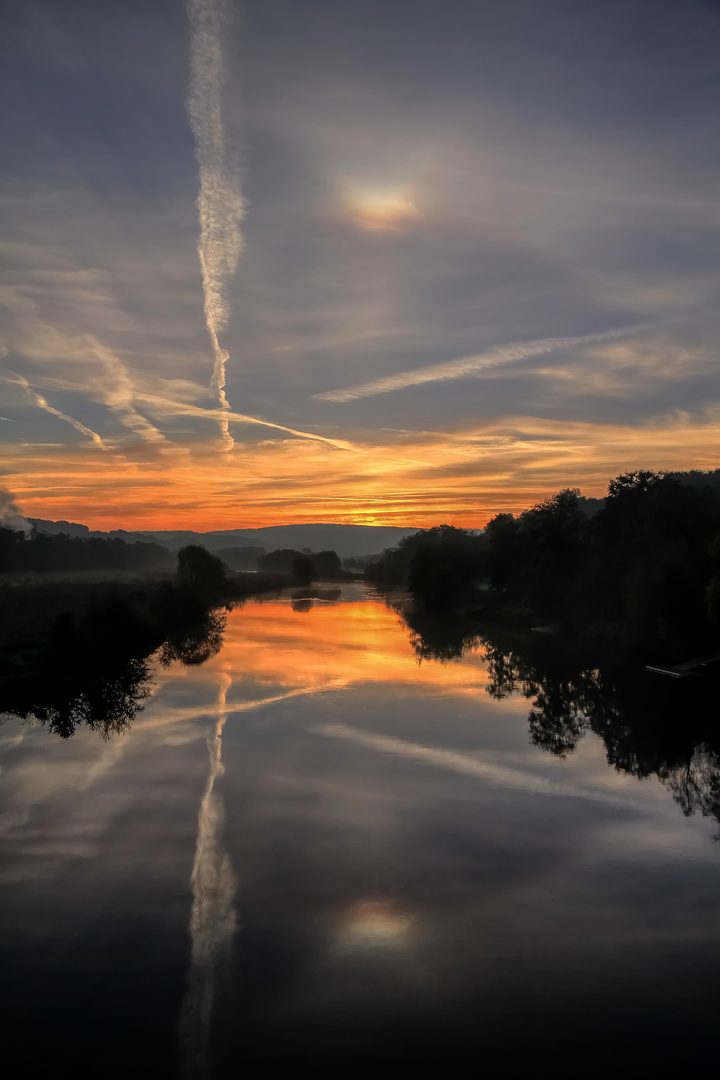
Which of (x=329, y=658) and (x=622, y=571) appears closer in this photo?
(x=329, y=658)

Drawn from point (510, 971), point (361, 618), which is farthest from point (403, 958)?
point (361, 618)

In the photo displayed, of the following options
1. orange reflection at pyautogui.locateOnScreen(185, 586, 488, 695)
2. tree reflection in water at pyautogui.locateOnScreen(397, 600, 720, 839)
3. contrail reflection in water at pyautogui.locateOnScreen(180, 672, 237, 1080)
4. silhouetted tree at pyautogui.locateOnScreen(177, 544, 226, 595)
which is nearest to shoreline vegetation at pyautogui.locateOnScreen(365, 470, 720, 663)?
tree reflection in water at pyautogui.locateOnScreen(397, 600, 720, 839)

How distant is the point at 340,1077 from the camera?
27.5 feet

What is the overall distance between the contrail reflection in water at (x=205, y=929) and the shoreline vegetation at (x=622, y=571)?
30.6 meters

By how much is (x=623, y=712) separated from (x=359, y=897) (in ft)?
67.8

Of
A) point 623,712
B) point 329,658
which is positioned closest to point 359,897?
point 623,712

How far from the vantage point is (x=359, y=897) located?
13.1 m

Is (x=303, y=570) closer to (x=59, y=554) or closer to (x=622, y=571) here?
(x=59, y=554)

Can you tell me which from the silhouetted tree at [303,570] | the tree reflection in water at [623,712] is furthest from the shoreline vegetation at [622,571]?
the silhouetted tree at [303,570]

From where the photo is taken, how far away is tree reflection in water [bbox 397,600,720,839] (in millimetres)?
21920

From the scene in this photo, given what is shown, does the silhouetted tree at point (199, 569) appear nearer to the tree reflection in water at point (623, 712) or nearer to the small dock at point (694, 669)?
the tree reflection in water at point (623, 712)

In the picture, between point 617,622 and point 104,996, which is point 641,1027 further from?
point 617,622

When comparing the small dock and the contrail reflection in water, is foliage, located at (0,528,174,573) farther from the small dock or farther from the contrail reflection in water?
the contrail reflection in water

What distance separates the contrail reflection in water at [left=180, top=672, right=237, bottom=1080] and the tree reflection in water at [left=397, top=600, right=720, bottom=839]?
12.0 meters
